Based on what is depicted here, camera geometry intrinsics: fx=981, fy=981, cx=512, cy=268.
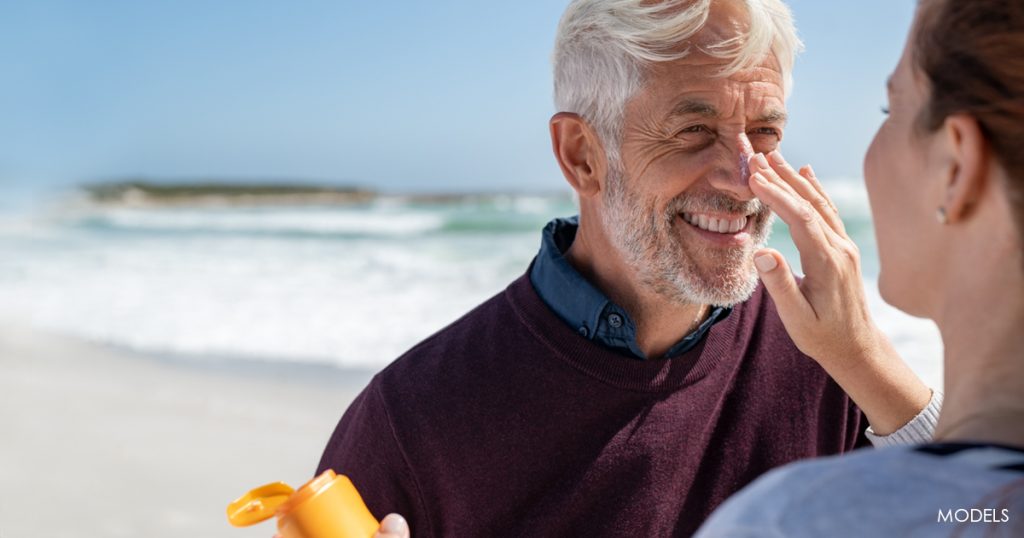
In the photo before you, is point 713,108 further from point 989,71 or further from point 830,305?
point 989,71

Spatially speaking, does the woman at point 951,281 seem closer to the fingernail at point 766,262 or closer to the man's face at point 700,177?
Answer: the fingernail at point 766,262

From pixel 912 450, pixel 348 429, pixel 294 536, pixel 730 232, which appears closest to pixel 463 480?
pixel 348 429

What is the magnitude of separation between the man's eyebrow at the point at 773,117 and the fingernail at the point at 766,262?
50 cm

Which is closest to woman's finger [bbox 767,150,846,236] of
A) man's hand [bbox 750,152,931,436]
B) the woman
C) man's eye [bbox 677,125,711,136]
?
man's hand [bbox 750,152,931,436]

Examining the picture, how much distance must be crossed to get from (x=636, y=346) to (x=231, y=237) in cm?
1973

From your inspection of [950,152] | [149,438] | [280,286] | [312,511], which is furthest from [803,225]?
[280,286]

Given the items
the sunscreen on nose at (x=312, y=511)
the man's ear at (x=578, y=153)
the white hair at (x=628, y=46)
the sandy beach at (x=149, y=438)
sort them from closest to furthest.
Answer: the sunscreen on nose at (x=312, y=511) → the white hair at (x=628, y=46) → the man's ear at (x=578, y=153) → the sandy beach at (x=149, y=438)

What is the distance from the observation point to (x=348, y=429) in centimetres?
214

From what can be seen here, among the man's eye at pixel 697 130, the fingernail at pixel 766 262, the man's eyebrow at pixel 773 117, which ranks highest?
the man's eye at pixel 697 130

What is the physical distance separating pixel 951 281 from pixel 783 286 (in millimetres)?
797

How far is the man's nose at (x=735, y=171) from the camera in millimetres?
2166

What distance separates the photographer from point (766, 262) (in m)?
1.83

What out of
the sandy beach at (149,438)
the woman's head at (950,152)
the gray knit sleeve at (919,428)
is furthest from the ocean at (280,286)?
the woman's head at (950,152)

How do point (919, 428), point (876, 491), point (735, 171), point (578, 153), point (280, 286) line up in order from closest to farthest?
point (876, 491)
point (919, 428)
point (735, 171)
point (578, 153)
point (280, 286)
